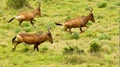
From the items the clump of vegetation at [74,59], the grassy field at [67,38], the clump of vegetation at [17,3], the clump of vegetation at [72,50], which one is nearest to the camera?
the clump of vegetation at [74,59]

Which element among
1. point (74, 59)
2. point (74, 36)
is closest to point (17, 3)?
point (74, 36)

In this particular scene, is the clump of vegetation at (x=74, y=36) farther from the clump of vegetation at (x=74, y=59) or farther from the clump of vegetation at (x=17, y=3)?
the clump of vegetation at (x=17, y=3)

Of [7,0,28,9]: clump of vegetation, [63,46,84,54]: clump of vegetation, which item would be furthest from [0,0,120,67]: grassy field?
[7,0,28,9]: clump of vegetation

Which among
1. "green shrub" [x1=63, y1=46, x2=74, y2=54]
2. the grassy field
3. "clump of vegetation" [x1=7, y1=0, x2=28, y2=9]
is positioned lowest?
"clump of vegetation" [x1=7, y1=0, x2=28, y2=9]

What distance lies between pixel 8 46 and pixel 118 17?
779 centimetres

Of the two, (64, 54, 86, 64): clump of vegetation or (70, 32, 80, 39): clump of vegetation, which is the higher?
(64, 54, 86, 64): clump of vegetation

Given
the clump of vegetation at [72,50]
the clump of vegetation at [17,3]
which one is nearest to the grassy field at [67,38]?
the clump of vegetation at [72,50]

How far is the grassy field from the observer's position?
13.4 metres

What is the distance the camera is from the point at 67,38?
58.4ft

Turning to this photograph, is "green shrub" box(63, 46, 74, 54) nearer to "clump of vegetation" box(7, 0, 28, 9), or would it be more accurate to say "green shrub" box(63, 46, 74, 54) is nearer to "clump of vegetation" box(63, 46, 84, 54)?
"clump of vegetation" box(63, 46, 84, 54)

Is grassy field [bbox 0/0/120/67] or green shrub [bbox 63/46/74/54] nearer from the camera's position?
grassy field [bbox 0/0/120/67]

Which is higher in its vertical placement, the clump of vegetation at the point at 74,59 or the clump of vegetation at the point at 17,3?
the clump of vegetation at the point at 74,59

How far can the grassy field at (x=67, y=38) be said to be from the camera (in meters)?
13.4

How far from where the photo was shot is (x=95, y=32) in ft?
61.3
